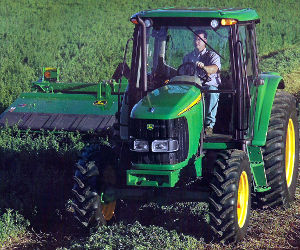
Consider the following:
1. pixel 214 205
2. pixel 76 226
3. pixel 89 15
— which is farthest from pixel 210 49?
pixel 89 15

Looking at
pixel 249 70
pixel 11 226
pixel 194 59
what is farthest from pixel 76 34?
pixel 11 226

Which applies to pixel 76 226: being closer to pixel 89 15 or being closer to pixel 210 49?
pixel 210 49

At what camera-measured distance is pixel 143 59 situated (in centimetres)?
678

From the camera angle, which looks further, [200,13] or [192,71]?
[192,71]

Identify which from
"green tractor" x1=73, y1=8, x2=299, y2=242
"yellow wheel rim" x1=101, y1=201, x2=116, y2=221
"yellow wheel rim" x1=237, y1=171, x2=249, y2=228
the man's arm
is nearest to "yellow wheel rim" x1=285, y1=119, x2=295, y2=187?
"green tractor" x1=73, y1=8, x2=299, y2=242

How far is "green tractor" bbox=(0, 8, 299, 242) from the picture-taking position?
6270 mm

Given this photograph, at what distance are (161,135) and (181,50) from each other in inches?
50.2

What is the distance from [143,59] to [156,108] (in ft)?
2.26

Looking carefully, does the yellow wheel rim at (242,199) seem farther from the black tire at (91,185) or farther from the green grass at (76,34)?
the green grass at (76,34)

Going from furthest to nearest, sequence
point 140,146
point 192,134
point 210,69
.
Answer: point 210,69 → point 192,134 → point 140,146

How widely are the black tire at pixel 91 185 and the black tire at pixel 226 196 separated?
3.44 feet

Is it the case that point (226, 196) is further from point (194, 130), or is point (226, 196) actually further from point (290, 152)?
point (290, 152)

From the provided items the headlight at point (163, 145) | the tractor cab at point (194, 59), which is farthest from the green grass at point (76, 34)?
the headlight at point (163, 145)

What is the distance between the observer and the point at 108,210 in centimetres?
711
